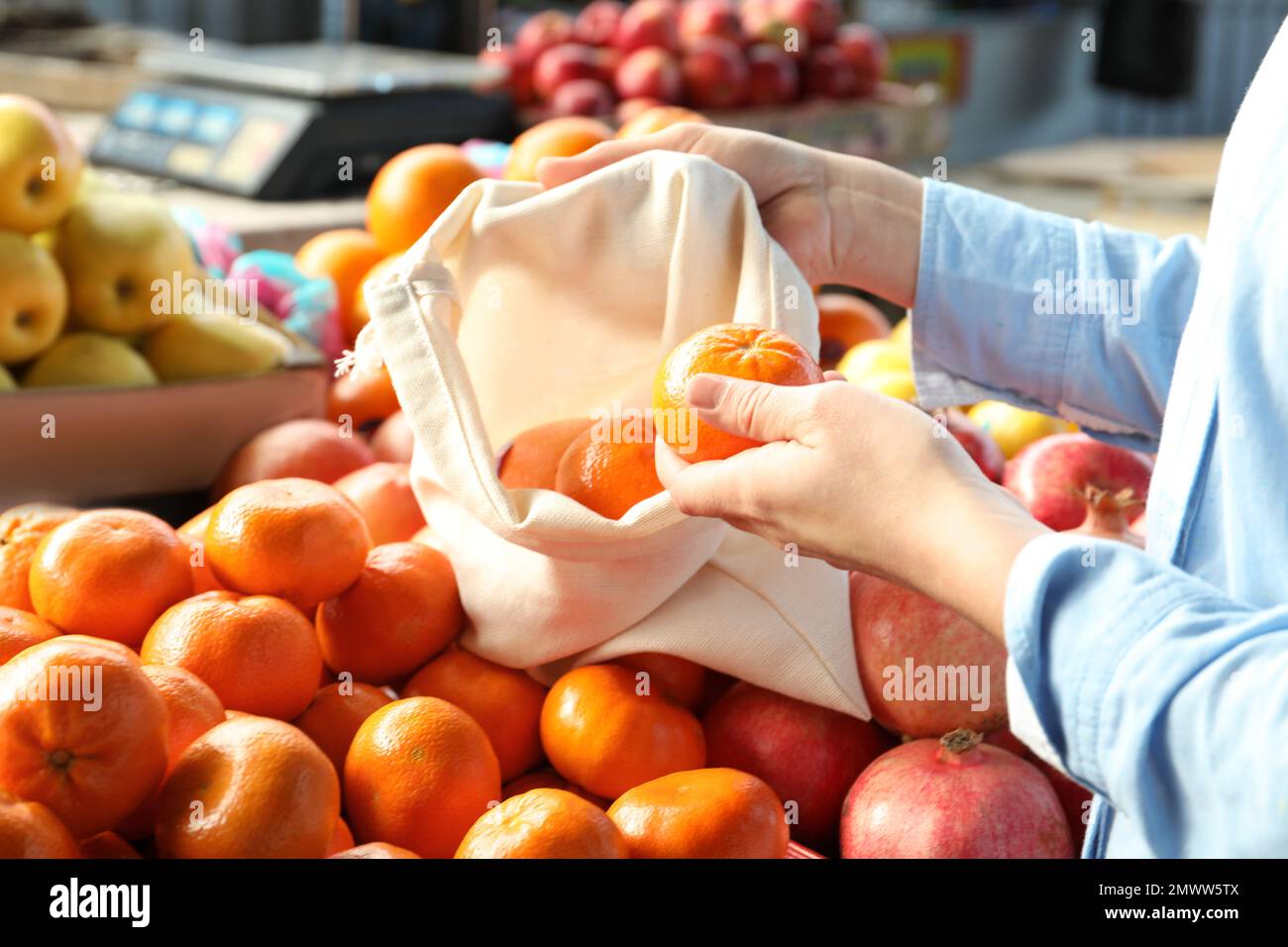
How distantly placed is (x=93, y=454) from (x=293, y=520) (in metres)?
0.53

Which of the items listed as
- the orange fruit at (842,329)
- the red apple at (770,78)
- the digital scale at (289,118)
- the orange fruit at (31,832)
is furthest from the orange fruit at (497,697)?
the red apple at (770,78)

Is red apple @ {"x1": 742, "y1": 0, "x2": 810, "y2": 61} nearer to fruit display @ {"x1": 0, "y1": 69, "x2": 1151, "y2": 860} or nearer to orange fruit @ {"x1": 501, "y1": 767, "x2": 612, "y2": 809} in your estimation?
fruit display @ {"x1": 0, "y1": 69, "x2": 1151, "y2": 860}

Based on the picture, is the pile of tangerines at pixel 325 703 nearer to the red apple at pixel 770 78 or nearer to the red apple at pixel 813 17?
the red apple at pixel 770 78

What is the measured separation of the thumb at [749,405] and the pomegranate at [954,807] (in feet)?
0.96

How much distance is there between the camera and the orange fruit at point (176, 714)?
89 centimetres

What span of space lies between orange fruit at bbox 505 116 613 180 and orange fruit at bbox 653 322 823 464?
644 mm

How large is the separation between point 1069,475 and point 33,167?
1175 millimetres

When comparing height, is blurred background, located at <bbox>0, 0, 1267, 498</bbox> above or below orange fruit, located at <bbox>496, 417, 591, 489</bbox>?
above

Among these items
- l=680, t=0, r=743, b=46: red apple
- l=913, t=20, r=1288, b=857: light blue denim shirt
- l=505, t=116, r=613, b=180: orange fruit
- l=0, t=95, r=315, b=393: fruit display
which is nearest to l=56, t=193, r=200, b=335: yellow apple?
l=0, t=95, r=315, b=393: fruit display

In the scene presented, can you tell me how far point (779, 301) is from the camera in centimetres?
112

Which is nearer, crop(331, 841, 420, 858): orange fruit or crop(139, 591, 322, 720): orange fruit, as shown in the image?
crop(331, 841, 420, 858): orange fruit

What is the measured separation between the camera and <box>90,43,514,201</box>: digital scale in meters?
2.42
